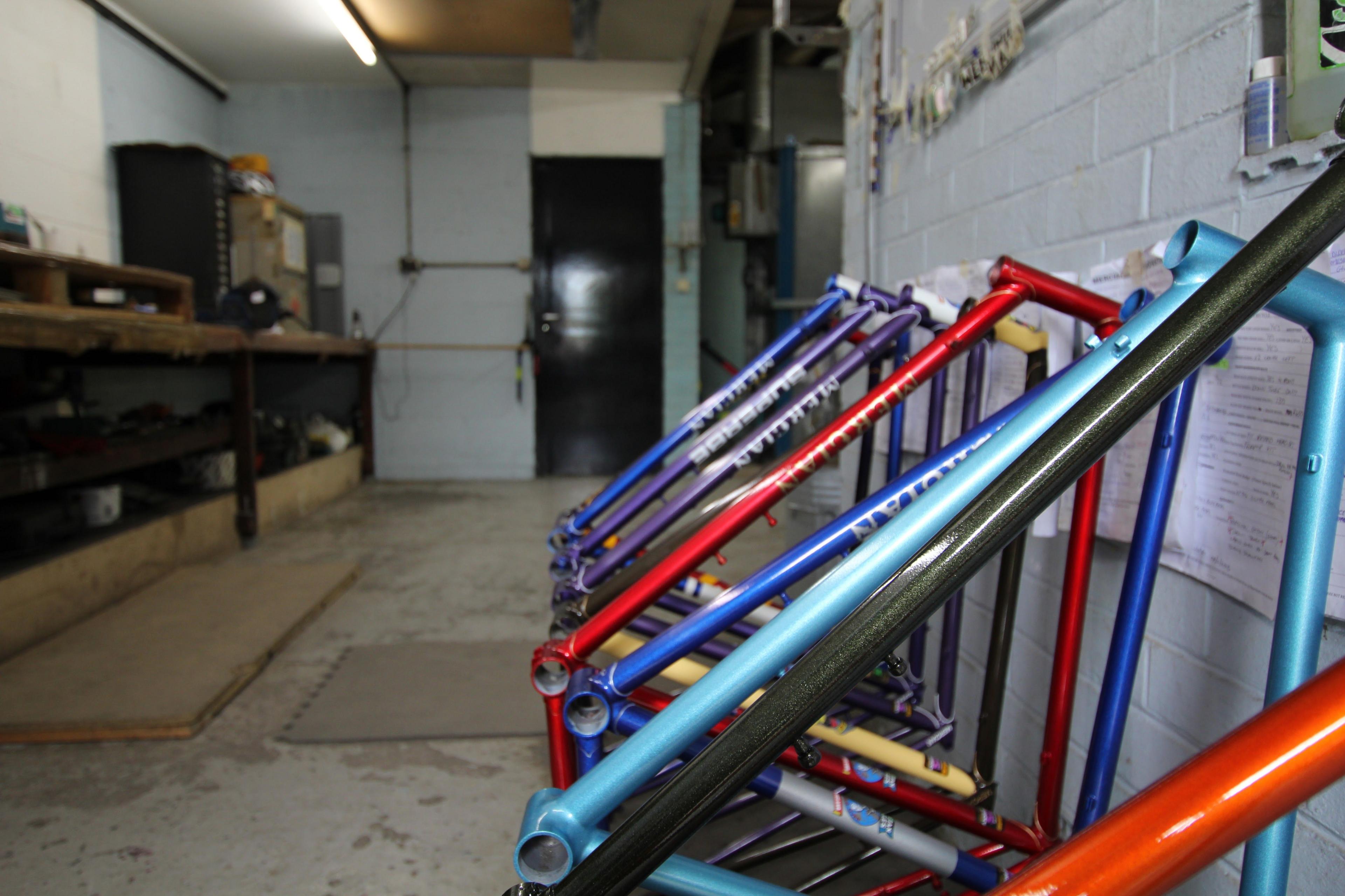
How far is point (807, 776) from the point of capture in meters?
1.09

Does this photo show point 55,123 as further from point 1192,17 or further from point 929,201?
point 1192,17

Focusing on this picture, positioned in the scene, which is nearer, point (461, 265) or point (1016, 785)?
point (1016, 785)

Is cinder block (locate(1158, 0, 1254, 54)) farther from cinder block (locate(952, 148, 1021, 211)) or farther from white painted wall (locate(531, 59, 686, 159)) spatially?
white painted wall (locate(531, 59, 686, 159))

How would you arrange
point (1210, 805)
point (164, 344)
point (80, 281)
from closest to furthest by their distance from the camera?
point (1210, 805), point (164, 344), point (80, 281)

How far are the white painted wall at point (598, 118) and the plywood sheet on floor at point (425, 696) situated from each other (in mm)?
4125

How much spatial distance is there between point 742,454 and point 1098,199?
65 cm

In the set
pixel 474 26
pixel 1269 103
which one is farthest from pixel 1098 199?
pixel 474 26

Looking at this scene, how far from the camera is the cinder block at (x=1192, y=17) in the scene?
846mm

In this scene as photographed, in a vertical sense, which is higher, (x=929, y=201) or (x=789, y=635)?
(x=929, y=201)

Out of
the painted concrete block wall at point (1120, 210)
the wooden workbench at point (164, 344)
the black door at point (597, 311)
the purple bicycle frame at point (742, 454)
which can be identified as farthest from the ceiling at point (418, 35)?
the purple bicycle frame at point (742, 454)

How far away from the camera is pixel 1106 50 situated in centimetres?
108

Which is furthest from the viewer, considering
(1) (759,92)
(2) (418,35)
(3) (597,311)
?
(1) (759,92)

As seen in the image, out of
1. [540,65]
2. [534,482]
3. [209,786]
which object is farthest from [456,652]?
[540,65]

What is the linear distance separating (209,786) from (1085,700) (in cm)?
157
